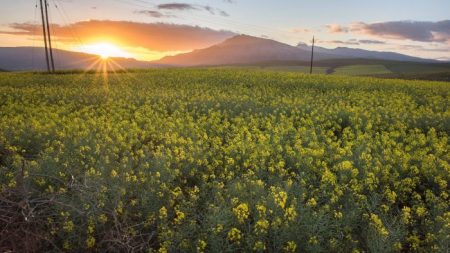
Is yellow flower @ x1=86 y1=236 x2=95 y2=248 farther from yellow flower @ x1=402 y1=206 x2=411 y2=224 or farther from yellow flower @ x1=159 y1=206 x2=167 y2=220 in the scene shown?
yellow flower @ x1=402 y1=206 x2=411 y2=224

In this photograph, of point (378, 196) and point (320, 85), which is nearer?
point (378, 196)

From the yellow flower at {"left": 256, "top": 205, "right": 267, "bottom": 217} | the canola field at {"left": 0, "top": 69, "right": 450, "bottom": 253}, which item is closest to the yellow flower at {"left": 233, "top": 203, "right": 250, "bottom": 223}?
the canola field at {"left": 0, "top": 69, "right": 450, "bottom": 253}

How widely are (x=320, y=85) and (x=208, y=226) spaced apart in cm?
2433

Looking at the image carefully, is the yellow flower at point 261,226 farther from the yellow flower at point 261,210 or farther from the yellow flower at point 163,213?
the yellow flower at point 163,213

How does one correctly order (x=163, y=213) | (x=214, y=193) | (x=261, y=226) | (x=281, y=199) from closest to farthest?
1. (x=261, y=226)
2. (x=163, y=213)
3. (x=281, y=199)
4. (x=214, y=193)

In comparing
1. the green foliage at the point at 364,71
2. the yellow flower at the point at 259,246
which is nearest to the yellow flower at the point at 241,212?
the yellow flower at the point at 259,246

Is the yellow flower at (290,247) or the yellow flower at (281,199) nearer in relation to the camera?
A: the yellow flower at (290,247)

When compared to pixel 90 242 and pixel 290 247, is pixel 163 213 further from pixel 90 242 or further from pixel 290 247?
pixel 290 247

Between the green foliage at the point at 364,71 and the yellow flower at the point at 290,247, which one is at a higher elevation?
the yellow flower at the point at 290,247

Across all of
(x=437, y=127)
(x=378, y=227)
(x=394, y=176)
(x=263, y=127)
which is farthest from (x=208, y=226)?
(x=437, y=127)

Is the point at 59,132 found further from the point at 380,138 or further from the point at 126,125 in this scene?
the point at 380,138

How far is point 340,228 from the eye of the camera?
5.71m

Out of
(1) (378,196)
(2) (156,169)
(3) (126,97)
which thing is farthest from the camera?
(3) (126,97)

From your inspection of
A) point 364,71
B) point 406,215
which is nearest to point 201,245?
point 406,215
